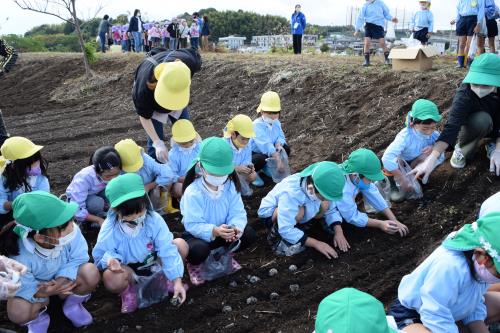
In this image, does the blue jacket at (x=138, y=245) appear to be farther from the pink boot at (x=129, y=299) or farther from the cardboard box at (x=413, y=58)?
the cardboard box at (x=413, y=58)

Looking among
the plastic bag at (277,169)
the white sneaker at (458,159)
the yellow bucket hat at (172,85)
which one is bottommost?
the plastic bag at (277,169)

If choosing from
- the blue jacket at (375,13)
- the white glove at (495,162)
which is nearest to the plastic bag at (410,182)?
the white glove at (495,162)

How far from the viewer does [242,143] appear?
4316 mm

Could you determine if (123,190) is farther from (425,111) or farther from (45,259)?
(425,111)

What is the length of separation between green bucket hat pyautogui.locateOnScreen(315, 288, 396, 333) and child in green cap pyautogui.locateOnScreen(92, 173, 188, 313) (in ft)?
4.54

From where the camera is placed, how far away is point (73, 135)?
755 centimetres

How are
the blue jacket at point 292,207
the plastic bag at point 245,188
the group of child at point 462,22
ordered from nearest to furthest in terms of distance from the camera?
the blue jacket at point 292,207 → the plastic bag at point 245,188 → the group of child at point 462,22

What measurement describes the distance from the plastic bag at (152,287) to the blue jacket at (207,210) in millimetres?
369

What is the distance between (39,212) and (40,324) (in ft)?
2.44

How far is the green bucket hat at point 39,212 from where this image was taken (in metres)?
2.39

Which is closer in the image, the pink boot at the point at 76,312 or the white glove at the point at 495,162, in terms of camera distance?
the pink boot at the point at 76,312

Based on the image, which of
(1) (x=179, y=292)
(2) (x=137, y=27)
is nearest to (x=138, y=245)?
(1) (x=179, y=292)

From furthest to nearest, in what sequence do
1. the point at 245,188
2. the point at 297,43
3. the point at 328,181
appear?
the point at 297,43 < the point at 245,188 < the point at 328,181

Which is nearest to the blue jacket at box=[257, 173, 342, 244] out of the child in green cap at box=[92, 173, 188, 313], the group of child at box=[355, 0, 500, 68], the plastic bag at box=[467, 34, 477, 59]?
the child in green cap at box=[92, 173, 188, 313]
